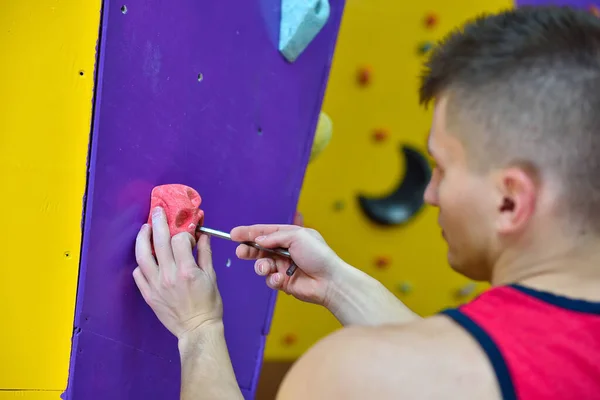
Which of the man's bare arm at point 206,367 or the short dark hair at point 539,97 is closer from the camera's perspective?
the short dark hair at point 539,97

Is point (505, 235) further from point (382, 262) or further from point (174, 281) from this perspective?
point (382, 262)

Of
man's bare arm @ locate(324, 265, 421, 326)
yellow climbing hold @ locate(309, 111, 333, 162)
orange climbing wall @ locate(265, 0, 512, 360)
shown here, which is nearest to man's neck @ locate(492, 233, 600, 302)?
man's bare arm @ locate(324, 265, 421, 326)

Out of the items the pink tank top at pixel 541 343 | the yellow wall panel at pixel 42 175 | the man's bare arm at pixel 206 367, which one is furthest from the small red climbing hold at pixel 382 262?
the pink tank top at pixel 541 343

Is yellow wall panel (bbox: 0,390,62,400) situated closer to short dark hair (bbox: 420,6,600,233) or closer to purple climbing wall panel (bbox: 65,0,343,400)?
purple climbing wall panel (bbox: 65,0,343,400)

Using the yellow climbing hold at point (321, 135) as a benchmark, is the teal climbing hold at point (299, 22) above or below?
above

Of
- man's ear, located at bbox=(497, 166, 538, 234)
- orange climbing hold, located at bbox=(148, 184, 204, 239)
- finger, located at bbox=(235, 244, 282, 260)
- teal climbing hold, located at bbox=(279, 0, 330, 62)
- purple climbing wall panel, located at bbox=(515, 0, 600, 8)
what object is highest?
purple climbing wall panel, located at bbox=(515, 0, 600, 8)

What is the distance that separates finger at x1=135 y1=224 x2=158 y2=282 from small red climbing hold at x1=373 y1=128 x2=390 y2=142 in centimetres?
113

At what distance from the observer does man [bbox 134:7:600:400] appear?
0.45 m

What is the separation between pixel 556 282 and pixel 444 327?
0.40 feet

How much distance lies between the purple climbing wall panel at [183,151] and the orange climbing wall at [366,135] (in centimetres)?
64

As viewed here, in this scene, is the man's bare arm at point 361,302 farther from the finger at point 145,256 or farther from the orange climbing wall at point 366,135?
the orange climbing wall at point 366,135

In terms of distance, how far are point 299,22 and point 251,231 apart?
39 cm

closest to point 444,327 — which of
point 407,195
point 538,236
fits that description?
point 538,236

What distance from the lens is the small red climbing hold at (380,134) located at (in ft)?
5.98
